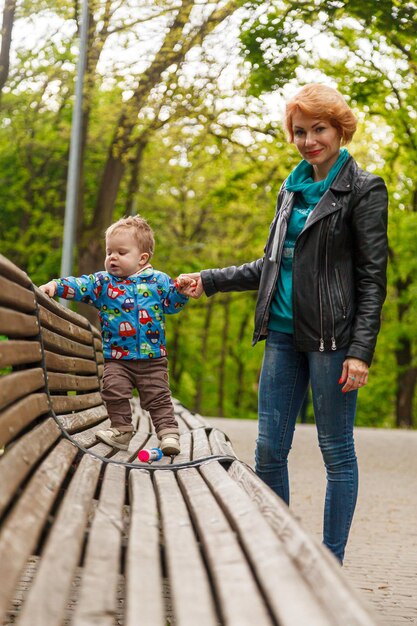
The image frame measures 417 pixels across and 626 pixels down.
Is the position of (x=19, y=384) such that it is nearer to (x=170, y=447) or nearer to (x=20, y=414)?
(x=20, y=414)

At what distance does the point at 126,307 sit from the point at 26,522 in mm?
2488

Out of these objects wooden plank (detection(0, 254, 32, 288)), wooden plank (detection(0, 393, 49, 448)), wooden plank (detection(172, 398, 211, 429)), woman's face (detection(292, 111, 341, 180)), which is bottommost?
wooden plank (detection(172, 398, 211, 429))

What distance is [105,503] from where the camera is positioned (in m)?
2.92

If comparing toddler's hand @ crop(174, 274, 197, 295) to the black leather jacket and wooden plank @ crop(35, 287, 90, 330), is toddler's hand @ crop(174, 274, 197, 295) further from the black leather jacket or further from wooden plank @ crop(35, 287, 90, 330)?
the black leather jacket

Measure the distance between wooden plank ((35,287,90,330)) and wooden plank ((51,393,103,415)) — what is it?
393 millimetres

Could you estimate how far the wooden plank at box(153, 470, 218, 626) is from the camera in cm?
182

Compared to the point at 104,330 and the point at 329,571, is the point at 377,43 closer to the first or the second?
the point at 104,330

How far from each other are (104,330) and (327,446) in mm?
1343

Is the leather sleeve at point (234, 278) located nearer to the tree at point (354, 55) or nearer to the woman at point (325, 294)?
the woman at point (325, 294)

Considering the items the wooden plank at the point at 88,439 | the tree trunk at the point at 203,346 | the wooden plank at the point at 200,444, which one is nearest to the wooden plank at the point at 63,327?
the wooden plank at the point at 88,439

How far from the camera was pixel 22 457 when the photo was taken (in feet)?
9.47

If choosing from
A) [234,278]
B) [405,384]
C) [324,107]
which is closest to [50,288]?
[234,278]

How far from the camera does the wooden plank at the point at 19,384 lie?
291cm

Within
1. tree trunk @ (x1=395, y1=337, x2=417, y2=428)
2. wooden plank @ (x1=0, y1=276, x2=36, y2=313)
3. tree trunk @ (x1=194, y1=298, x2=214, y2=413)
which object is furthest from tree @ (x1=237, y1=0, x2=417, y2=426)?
tree trunk @ (x1=194, y1=298, x2=214, y2=413)
